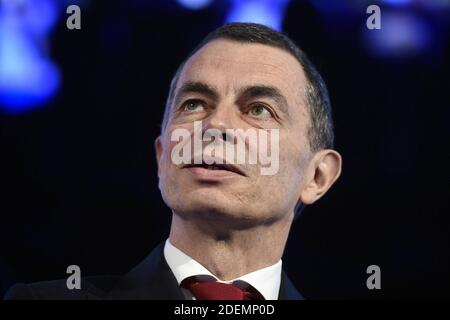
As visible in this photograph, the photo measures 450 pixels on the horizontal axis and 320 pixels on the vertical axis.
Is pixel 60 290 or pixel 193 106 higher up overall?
pixel 193 106

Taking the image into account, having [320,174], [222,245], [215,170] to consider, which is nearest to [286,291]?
[222,245]

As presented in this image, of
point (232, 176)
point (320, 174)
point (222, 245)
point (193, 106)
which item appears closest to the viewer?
point (232, 176)

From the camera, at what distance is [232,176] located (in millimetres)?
2246

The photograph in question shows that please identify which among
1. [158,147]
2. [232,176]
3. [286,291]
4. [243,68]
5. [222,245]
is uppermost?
[243,68]

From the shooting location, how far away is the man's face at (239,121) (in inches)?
88.6

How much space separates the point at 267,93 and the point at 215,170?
14.0 inches

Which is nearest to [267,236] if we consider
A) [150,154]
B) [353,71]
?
[150,154]

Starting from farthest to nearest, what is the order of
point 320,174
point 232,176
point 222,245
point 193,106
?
point 320,174 → point 193,106 → point 222,245 → point 232,176

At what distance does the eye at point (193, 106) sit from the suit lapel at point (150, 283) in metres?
0.49

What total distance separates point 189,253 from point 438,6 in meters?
1.54

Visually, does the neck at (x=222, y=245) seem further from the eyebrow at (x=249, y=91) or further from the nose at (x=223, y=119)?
the eyebrow at (x=249, y=91)

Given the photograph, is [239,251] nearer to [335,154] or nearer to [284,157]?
[284,157]

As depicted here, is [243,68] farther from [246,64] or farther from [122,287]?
[122,287]

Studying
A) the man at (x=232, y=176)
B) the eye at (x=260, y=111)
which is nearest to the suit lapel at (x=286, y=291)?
the man at (x=232, y=176)
